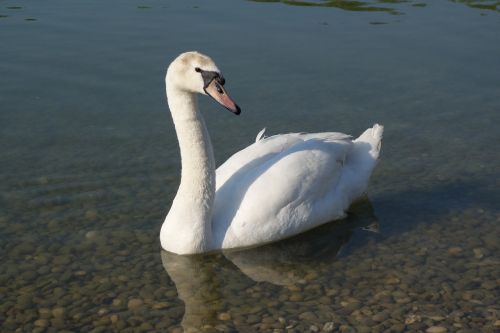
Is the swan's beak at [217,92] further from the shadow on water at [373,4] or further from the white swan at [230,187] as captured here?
the shadow on water at [373,4]

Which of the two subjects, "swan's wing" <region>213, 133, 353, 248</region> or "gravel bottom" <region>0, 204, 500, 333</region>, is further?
"swan's wing" <region>213, 133, 353, 248</region>

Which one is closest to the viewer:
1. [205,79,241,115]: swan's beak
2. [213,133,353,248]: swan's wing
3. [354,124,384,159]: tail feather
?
[205,79,241,115]: swan's beak

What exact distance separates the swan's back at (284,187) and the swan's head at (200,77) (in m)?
1.13

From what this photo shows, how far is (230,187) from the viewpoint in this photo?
27.2ft

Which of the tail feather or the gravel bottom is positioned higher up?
the tail feather

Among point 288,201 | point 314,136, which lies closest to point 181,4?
point 314,136

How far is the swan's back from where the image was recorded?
800 cm

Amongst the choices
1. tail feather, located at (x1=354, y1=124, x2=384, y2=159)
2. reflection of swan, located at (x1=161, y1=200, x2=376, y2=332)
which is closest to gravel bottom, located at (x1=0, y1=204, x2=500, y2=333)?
Result: reflection of swan, located at (x1=161, y1=200, x2=376, y2=332)

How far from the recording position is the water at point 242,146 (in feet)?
23.5

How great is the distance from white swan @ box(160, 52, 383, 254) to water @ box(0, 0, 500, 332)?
0.21m

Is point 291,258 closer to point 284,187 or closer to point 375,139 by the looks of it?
point 284,187

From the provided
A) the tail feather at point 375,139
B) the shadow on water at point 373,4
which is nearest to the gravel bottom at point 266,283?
the tail feather at point 375,139

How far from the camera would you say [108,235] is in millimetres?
8367

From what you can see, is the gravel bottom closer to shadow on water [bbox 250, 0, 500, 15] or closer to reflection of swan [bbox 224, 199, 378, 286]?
reflection of swan [bbox 224, 199, 378, 286]
